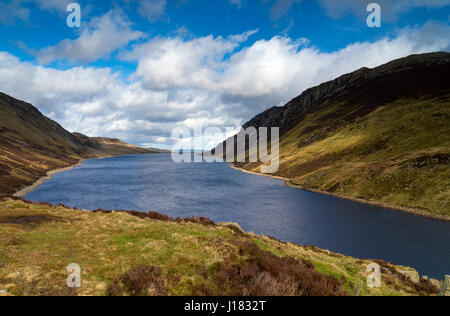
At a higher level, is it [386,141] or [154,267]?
[386,141]

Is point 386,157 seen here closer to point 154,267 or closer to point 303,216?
point 303,216

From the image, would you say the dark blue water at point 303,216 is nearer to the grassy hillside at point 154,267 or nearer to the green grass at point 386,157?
the green grass at point 386,157

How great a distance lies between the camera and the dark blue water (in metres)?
38.6

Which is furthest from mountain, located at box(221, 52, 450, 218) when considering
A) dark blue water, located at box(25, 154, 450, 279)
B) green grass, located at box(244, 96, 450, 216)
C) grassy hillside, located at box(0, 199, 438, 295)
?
grassy hillside, located at box(0, 199, 438, 295)

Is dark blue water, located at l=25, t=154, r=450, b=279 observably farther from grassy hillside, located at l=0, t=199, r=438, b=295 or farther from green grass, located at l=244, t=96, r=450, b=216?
grassy hillside, located at l=0, t=199, r=438, b=295

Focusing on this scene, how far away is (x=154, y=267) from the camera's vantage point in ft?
35.7

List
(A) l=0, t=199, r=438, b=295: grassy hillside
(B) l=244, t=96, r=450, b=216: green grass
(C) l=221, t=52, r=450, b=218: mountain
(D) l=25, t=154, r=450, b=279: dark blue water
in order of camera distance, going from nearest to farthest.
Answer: (A) l=0, t=199, r=438, b=295: grassy hillside, (D) l=25, t=154, r=450, b=279: dark blue water, (B) l=244, t=96, r=450, b=216: green grass, (C) l=221, t=52, r=450, b=218: mountain

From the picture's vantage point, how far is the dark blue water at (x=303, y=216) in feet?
127

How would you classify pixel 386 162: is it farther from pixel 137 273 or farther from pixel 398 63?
pixel 398 63

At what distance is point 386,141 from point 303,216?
61.7m

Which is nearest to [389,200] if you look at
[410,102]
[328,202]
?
[328,202]

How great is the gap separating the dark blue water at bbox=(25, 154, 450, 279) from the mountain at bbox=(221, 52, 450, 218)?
7965 millimetres

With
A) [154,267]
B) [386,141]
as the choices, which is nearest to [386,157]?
[386,141]

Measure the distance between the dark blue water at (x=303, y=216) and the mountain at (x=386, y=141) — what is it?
26.1 ft
